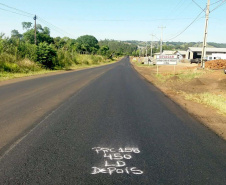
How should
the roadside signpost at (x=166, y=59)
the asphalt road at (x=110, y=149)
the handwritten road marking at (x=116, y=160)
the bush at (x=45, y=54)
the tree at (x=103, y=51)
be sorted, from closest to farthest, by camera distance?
the asphalt road at (x=110, y=149)
the handwritten road marking at (x=116, y=160)
the roadside signpost at (x=166, y=59)
the bush at (x=45, y=54)
the tree at (x=103, y=51)

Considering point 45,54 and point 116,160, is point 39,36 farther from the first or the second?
point 116,160

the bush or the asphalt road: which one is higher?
the bush

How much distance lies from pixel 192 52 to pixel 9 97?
83.2 metres

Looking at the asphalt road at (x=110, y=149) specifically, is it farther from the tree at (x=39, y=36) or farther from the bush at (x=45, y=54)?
the tree at (x=39, y=36)

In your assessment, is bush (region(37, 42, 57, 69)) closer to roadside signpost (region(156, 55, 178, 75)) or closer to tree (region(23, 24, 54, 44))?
roadside signpost (region(156, 55, 178, 75))

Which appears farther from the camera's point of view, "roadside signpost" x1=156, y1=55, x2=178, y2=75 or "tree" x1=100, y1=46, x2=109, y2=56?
"tree" x1=100, y1=46, x2=109, y2=56

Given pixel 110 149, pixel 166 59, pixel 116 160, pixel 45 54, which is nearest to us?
pixel 116 160

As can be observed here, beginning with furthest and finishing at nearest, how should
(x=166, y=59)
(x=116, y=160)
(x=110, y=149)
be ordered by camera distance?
(x=166, y=59)
(x=110, y=149)
(x=116, y=160)

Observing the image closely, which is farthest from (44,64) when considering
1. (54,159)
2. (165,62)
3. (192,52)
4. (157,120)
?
(192,52)

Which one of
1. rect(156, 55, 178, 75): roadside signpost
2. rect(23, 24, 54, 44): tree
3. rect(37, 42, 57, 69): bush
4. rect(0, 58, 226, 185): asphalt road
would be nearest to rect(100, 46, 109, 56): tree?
rect(23, 24, 54, 44): tree

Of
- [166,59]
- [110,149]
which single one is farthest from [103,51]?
[110,149]

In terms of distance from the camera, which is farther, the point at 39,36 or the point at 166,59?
the point at 39,36

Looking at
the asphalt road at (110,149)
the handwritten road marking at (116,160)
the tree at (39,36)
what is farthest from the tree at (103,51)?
the handwritten road marking at (116,160)

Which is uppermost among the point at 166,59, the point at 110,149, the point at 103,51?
the point at 103,51
